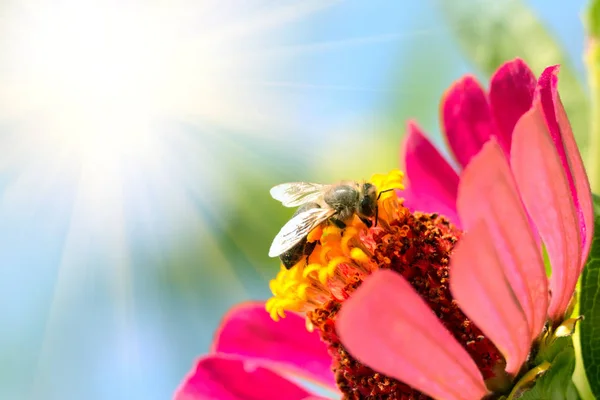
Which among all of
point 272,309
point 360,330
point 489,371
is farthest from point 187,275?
point 360,330

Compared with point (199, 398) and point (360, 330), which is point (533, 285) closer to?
point (360, 330)

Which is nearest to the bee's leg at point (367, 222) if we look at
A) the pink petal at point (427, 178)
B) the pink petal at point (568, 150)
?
the pink petal at point (427, 178)

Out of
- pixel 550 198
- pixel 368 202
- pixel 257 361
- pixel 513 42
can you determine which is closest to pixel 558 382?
pixel 550 198

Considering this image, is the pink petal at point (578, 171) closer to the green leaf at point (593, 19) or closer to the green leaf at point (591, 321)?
the green leaf at point (591, 321)

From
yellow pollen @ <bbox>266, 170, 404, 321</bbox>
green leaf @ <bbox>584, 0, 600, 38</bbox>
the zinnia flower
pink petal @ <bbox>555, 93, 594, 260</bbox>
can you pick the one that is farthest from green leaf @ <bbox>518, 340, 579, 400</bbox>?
green leaf @ <bbox>584, 0, 600, 38</bbox>

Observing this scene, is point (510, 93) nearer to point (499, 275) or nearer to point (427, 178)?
point (427, 178)

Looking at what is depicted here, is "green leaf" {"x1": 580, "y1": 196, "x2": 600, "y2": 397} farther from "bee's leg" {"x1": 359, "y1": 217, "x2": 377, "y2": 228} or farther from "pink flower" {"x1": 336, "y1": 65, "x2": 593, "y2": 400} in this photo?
"bee's leg" {"x1": 359, "y1": 217, "x2": 377, "y2": 228}
